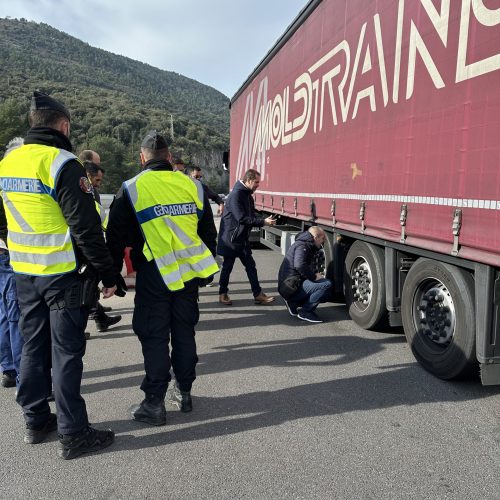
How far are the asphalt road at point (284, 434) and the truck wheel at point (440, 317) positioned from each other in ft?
0.61

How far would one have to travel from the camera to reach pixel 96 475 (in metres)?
2.36

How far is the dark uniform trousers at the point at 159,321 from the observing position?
2846 millimetres

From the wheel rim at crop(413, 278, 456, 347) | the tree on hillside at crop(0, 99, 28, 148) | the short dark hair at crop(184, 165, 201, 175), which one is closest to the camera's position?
the wheel rim at crop(413, 278, 456, 347)

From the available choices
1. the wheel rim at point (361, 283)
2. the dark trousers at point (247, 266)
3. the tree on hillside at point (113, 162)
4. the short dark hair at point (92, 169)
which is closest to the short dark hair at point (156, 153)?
the short dark hair at point (92, 169)

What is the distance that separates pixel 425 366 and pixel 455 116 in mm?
2049

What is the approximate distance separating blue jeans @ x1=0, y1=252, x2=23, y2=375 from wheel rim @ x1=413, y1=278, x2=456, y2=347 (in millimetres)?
3296

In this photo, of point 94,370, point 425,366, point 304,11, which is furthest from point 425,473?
point 304,11

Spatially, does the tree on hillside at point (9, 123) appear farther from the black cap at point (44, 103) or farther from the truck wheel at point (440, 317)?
the truck wheel at point (440, 317)

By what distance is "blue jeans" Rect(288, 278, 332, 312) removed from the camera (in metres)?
5.09

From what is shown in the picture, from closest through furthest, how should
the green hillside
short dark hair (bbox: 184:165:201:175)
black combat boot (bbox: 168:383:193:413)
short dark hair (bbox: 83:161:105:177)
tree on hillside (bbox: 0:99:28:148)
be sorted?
1. black combat boot (bbox: 168:383:193:413)
2. short dark hair (bbox: 83:161:105:177)
3. short dark hair (bbox: 184:165:201:175)
4. tree on hillside (bbox: 0:99:28:148)
5. the green hillside

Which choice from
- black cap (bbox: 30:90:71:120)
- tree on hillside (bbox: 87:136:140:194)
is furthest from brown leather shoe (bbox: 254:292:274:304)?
tree on hillside (bbox: 87:136:140:194)

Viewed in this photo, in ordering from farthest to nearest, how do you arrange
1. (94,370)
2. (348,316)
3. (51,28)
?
1. (51,28)
2. (348,316)
3. (94,370)

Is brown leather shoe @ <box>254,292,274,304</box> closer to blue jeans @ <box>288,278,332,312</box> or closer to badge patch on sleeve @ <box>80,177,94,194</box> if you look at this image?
blue jeans @ <box>288,278,332,312</box>

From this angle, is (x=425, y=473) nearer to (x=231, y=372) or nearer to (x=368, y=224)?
(x=231, y=372)
